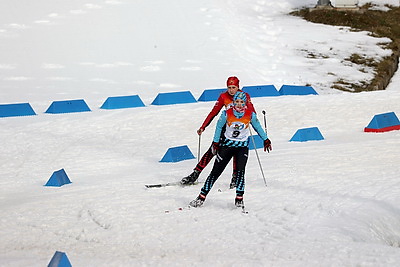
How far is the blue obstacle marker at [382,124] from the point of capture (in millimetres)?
12648

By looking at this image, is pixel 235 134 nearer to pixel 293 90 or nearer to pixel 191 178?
pixel 191 178

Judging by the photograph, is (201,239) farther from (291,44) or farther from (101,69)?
(291,44)

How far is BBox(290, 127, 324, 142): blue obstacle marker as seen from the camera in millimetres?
12367

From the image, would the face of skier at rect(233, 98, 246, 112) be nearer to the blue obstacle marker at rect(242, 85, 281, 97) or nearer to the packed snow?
the packed snow

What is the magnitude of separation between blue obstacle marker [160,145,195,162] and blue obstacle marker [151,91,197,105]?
161 inches

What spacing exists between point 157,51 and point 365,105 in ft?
23.4

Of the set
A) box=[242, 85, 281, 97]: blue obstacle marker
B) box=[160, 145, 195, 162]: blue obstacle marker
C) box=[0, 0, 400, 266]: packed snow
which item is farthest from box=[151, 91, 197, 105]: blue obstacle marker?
box=[160, 145, 195, 162]: blue obstacle marker

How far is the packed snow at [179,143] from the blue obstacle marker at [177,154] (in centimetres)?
40

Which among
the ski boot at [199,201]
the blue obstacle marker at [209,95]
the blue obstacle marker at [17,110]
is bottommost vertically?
the blue obstacle marker at [209,95]

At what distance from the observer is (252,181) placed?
365 inches

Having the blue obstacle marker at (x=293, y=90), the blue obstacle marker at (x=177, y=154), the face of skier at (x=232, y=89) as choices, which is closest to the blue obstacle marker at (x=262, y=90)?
the blue obstacle marker at (x=293, y=90)

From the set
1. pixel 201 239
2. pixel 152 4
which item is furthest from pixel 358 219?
pixel 152 4

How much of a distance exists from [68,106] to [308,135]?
5.22 metres

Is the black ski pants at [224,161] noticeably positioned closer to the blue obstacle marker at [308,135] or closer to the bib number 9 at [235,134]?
the bib number 9 at [235,134]
